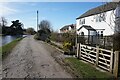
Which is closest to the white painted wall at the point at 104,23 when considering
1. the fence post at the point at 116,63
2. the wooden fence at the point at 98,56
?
the wooden fence at the point at 98,56

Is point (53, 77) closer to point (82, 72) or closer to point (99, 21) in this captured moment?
point (82, 72)

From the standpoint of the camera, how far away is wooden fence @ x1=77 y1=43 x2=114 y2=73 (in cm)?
870

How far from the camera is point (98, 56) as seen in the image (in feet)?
33.1

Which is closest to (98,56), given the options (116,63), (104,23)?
(116,63)

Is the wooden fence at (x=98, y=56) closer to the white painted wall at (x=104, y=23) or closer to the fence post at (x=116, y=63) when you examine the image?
the fence post at (x=116, y=63)

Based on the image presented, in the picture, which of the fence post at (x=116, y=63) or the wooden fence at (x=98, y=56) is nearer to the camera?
the fence post at (x=116, y=63)

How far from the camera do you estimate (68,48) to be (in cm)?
1697

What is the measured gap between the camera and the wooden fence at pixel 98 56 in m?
8.70

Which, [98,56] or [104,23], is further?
[104,23]

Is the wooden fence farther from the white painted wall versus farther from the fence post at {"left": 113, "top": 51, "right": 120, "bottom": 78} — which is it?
the white painted wall

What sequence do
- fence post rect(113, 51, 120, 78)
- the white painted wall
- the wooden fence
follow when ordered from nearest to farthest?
1. fence post rect(113, 51, 120, 78)
2. the wooden fence
3. the white painted wall

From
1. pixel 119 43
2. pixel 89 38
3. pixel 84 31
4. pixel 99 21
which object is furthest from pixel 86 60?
pixel 84 31

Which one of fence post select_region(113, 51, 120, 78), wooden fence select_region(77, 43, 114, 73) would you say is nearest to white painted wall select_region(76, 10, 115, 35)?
wooden fence select_region(77, 43, 114, 73)

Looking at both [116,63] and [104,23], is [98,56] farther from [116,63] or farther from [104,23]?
[104,23]
